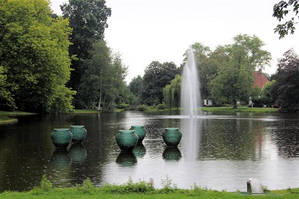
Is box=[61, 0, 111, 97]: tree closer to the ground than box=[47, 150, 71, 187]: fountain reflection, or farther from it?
farther from it

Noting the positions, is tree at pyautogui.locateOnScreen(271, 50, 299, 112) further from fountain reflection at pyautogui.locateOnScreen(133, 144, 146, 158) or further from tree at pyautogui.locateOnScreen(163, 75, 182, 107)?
fountain reflection at pyautogui.locateOnScreen(133, 144, 146, 158)

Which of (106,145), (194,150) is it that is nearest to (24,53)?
(106,145)

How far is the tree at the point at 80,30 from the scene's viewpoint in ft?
253

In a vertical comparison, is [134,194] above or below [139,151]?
above

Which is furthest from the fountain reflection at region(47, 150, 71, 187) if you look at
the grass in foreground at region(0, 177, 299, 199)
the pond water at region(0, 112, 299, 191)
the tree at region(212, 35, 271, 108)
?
the tree at region(212, 35, 271, 108)

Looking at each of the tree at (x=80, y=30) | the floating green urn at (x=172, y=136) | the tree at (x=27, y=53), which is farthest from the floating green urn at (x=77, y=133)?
the tree at (x=80, y=30)

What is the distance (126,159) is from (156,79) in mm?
94995

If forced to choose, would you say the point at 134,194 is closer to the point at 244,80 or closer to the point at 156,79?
the point at 244,80

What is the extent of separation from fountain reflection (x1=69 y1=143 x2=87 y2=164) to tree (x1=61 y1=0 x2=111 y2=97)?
57.7 m

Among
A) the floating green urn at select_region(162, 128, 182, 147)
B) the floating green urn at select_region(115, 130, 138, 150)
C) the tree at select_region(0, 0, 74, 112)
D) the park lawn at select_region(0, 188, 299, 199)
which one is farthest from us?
the tree at select_region(0, 0, 74, 112)

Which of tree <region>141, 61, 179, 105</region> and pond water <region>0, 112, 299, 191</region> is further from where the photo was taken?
tree <region>141, 61, 179, 105</region>

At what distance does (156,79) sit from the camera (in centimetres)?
11038

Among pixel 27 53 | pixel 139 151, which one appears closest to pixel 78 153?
pixel 139 151

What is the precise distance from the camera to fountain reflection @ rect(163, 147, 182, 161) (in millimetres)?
16172
